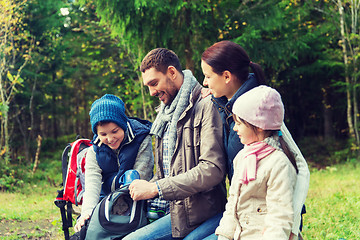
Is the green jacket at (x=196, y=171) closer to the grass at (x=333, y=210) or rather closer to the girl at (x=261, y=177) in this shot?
the girl at (x=261, y=177)

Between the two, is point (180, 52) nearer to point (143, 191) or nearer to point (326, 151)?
point (143, 191)

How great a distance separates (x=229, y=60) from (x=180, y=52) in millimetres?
7549

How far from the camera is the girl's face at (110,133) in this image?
319 cm

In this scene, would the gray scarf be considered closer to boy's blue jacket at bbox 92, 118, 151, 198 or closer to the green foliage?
boy's blue jacket at bbox 92, 118, 151, 198

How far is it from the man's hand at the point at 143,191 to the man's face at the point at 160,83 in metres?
0.64

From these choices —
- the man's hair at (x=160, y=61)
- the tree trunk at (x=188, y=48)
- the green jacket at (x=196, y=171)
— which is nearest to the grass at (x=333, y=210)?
the green jacket at (x=196, y=171)

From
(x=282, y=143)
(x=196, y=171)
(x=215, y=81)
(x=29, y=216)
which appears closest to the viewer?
(x=282, y=143)

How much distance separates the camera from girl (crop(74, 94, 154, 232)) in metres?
3.19

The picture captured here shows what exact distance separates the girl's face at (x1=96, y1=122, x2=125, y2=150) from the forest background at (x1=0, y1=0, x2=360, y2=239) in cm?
126

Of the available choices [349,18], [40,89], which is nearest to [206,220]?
[349,18]

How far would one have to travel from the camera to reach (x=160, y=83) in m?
2.94

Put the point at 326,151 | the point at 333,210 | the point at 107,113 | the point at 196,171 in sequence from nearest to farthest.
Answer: the point at 196,171 → the point at 107,113 → the point at 333,210 → the point at 326,151

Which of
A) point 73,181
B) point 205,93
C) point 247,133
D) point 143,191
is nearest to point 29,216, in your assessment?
point 73,181

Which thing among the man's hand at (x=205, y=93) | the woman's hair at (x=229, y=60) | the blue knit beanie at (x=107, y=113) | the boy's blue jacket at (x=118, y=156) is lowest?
the boy's blue jacket at (x=118, y=156)
